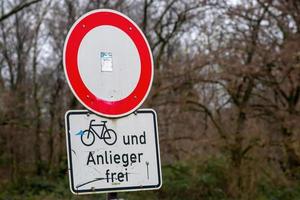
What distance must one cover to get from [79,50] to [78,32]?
0.37 ft

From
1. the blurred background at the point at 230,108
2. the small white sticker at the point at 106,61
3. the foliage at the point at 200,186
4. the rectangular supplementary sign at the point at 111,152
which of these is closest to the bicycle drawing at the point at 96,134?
the rectangular supplementary sign at the point at 111,152

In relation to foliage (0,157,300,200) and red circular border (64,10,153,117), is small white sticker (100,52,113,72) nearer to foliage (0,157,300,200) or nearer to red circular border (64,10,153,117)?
red circular border (64,10,153,117)

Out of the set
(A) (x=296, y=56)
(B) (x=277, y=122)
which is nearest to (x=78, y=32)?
(A) (x=296, y=56)

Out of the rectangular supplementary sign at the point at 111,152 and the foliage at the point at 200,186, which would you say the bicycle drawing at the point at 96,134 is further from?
the foliage at the point at 200,186

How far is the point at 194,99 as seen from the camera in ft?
44.0

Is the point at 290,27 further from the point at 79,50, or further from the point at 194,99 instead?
the point at 79,50

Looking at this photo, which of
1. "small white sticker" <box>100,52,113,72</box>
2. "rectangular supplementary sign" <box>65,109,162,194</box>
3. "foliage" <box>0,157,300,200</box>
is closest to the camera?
"rectangular supplementary sign" <box>65,109,162,194</box>

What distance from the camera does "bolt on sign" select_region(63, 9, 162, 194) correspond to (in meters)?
2.71

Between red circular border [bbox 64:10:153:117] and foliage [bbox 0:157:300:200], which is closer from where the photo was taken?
red circular border [bbox 64:10:153:117]

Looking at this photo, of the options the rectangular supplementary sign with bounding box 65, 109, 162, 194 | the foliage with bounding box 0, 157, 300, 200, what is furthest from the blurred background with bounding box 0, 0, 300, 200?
the rectangular supplementary sign with bounding box 65, 109, 162, 194

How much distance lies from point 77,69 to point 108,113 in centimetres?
31

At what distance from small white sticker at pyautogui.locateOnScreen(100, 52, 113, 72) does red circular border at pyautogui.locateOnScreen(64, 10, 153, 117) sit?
149 mm

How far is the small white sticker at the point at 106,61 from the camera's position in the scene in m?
2.82

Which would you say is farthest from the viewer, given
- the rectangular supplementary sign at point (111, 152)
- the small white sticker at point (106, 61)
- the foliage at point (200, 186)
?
the foliage at point (200, 186)
